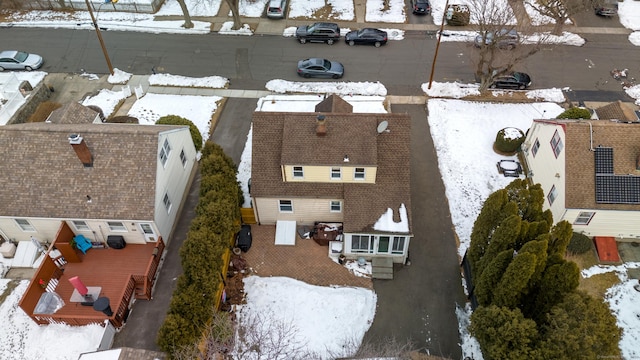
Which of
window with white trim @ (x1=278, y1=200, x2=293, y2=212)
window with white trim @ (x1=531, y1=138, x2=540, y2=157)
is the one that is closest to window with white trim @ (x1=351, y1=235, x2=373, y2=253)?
window with white trim @ (x1=278, y1=200, x2=293, y2=212)

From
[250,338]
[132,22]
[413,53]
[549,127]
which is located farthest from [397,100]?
[132,22]

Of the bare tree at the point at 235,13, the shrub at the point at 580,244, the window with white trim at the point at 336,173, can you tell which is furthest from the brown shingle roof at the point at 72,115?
the shrub at the point at 580,244

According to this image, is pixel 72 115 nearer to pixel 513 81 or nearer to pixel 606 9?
pixel 513 81

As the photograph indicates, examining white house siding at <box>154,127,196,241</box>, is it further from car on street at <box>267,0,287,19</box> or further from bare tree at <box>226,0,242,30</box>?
car on street at <box>267,0,287,19</box>

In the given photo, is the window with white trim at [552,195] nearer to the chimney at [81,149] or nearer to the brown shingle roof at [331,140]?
the brown shingle roof at [331,140]

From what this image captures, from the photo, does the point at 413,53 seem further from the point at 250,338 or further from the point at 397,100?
the point at 250,338
